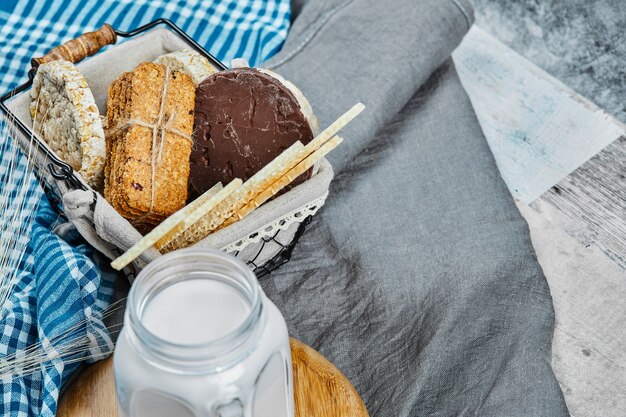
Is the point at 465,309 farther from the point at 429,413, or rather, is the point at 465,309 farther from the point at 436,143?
the point at 436,143

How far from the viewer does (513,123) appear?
1129 millimetres

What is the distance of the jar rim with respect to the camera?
49 centimetres

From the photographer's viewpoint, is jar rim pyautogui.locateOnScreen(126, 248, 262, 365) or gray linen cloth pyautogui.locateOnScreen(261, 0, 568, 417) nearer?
jar rim pyautogui.locateOnScreen(126, 248, 262, 365)

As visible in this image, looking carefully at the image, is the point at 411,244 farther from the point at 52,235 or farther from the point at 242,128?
the point at 52,235

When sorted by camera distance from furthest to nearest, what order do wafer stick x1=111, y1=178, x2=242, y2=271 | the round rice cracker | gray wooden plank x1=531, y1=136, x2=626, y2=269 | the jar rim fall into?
gray wooden plank x1=531, y1=136, x2=626, y2=269 < the round rice cracker < wafer stick x1=111, y1=178, x2=242, y2=271 < the jar rim

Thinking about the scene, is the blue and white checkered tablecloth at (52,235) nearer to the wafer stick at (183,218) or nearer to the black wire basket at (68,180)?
the black wire basket at (68,180)

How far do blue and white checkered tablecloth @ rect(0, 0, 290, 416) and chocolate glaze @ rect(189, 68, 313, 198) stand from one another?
0.55ft

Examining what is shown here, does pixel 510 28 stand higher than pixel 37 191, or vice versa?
pixel 37 191

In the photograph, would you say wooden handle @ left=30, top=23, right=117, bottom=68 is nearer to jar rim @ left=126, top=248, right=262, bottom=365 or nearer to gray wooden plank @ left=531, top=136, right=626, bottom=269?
jar rim @ left=126, top=248, right=262, bottom=365

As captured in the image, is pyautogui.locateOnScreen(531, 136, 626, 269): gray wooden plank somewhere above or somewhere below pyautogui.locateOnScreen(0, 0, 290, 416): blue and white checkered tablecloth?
below

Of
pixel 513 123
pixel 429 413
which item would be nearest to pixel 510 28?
pixel 513 123

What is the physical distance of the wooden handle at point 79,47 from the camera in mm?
828

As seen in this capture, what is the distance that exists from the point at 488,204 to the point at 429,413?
29cm

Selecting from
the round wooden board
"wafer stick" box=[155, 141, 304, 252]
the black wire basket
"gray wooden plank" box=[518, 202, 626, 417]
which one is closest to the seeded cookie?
the black wire basket
